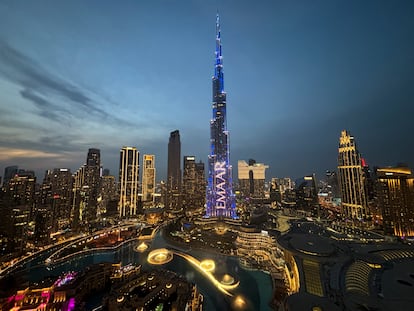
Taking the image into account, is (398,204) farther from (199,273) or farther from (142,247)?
(142,247)

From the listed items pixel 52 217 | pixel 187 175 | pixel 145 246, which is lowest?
pixel 145 246

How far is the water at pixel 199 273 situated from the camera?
22.6m

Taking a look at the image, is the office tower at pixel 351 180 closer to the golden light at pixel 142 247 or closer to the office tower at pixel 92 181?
the golden light at pixel 142 247

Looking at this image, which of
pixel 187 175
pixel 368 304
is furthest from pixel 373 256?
pixel 187 175

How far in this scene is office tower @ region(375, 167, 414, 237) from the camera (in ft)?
139

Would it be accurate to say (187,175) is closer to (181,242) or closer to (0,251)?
(181,242)

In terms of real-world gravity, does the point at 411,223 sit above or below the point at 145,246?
above

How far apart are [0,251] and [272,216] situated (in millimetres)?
66683

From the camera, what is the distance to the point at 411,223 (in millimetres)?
42094

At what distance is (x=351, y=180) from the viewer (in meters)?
60.3

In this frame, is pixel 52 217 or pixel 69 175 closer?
pixel 52 217

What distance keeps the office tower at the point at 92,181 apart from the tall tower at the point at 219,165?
43.3 meters

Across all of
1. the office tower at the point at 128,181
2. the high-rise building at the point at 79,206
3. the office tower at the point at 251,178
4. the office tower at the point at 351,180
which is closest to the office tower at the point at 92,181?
the high-rise building at the point at 79,206

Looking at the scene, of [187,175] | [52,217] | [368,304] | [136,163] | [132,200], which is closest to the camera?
[368,304]
